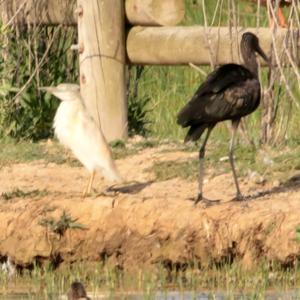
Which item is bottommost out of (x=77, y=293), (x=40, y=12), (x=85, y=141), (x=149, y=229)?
(x=149, y=229)

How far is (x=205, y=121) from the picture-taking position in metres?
10.7

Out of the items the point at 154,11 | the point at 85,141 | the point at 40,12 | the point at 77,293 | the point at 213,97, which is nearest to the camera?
the point at 77,293

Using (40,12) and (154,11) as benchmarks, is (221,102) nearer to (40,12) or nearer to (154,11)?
(154,11)

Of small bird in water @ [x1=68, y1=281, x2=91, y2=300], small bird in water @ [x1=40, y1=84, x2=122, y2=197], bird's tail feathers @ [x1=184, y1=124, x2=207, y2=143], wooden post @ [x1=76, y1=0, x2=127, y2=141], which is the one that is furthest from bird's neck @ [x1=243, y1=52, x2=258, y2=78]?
small bird in water @ [x1=68, y1=281, x2=91, y2=300]

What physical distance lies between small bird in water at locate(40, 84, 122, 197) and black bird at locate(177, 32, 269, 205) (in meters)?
0.62

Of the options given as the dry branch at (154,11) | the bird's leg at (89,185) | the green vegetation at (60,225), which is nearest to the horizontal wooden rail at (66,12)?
the dry branch at (154,11)

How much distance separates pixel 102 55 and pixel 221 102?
183 centimetres

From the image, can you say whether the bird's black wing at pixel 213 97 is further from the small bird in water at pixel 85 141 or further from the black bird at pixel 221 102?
the small bird in water at pixel 85 141

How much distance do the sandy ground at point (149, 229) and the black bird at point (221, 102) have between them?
32 centimetres

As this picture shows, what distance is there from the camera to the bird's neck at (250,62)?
1134 cm

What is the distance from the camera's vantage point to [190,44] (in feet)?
39.8

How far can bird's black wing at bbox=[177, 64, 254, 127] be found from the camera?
1066cm

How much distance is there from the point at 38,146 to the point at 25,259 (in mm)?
2106

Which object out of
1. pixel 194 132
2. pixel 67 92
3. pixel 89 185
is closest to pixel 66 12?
Result: pixel 67 92
